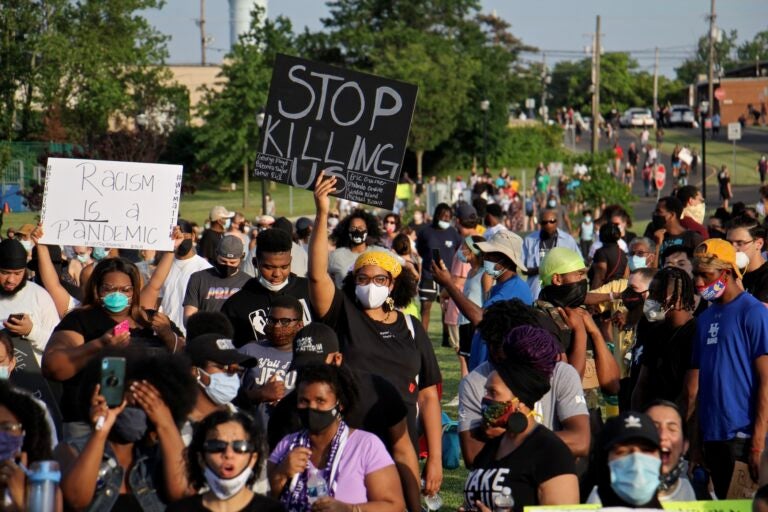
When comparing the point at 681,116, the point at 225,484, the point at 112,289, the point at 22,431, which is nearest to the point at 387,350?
the point at 112,289

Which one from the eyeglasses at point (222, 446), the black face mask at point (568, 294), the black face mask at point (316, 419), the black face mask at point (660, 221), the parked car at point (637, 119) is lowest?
the black face mask at point (316, 419)

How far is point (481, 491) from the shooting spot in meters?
5.47

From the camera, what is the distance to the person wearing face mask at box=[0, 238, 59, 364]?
827 centimetres

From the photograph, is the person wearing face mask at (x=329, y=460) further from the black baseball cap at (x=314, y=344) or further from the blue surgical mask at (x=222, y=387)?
the black baseball cap at (x=314, y=344)

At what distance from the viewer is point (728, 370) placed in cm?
704

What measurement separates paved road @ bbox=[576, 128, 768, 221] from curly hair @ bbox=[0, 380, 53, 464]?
42173 mm

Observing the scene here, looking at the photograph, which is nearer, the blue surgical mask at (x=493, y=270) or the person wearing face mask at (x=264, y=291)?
the person wearing face mask at (x=264, y=291)

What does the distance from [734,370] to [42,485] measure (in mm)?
3833

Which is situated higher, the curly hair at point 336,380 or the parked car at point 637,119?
the parked car at point 637,119

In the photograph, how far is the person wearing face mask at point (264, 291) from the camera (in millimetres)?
8414

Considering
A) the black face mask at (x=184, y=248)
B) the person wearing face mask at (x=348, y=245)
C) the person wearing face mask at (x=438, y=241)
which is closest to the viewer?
the black face mask at (x=184, y=248)

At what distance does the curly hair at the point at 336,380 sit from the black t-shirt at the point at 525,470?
71 cm

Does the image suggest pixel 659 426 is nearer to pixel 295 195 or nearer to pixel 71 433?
pixel 71 433


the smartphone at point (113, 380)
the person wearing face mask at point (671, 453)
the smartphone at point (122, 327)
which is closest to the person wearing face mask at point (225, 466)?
the smartphone at point (113, 380)
